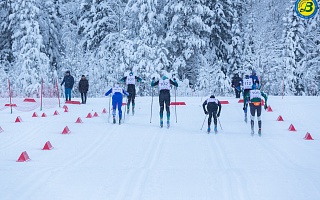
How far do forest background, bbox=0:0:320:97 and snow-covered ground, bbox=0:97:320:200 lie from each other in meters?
14.0

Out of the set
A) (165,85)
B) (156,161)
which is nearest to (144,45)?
(165,85)

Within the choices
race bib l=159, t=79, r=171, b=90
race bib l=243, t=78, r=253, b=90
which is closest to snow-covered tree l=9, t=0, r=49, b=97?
race bib l=159, t=79, r=171, b=90

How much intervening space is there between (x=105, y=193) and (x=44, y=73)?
27.6m

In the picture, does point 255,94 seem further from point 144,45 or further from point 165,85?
point 144,45

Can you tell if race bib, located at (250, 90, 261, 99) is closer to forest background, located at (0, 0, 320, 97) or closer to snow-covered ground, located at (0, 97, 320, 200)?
snow-covered ground, located at (0, 97, 320, 200)

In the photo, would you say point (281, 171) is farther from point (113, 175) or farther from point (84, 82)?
point (84, 82)

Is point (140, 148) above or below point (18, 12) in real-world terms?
below

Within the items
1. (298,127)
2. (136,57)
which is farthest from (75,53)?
(298,127)

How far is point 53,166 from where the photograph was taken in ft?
32.4

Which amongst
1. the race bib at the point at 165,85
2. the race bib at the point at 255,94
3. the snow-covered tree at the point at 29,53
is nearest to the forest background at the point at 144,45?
the snow-covered tree at the point at 29,53

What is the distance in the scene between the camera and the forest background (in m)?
31.9

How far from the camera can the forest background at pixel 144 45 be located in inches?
1256

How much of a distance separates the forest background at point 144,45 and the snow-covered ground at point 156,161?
14014 millimetres

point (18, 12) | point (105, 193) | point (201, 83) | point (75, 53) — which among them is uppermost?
point (18, 12)
